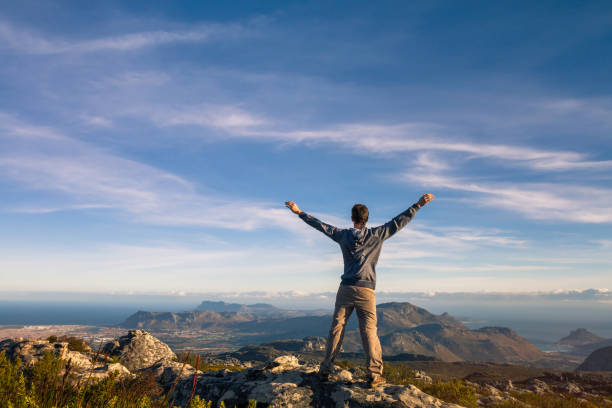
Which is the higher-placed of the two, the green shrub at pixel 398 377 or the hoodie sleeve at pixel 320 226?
the hoodie sleeve at pixel 320 226

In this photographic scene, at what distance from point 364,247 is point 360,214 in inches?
31.8

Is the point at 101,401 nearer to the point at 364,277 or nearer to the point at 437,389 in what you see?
the point at 364,277

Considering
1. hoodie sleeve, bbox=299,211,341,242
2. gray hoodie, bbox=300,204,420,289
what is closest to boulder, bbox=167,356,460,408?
gray hoodie, bbox=300,204,420,289

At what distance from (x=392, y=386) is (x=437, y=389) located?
494 centimetres

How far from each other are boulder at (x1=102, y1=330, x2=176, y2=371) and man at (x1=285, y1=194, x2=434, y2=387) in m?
10.9

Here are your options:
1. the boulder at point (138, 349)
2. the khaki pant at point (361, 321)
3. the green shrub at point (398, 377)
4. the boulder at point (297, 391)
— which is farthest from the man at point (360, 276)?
the boulder at point (138, 349)

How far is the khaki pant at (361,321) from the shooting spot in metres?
8.23

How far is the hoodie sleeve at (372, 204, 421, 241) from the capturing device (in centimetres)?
868

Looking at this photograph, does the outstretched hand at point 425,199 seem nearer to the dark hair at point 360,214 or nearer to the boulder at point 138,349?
the dark hair at point 360,214

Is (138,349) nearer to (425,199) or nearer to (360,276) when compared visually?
(360,276)

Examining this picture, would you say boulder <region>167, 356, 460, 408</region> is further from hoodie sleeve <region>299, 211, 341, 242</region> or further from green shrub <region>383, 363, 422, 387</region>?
green shrub <region>383, 363, 422, 387</region>

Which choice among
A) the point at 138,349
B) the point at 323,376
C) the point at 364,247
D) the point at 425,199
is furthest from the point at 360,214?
the point at 138,349

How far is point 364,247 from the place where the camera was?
859cm

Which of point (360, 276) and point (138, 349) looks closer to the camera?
point (360, 276)
